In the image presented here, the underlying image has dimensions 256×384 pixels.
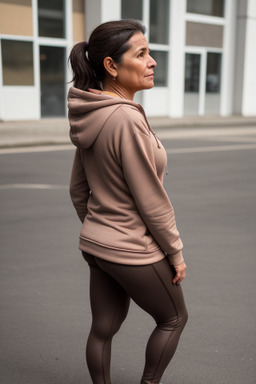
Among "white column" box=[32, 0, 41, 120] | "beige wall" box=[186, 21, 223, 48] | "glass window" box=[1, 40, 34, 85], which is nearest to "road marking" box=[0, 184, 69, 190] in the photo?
"glass window" box=[1, 40, 34, 85]

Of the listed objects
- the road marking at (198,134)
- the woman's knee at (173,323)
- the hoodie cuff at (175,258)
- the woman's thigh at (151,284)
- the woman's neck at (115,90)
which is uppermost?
the woman's neck at (115,90)

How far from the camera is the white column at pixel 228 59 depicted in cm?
2611

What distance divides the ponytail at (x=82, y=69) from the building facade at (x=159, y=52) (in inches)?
688

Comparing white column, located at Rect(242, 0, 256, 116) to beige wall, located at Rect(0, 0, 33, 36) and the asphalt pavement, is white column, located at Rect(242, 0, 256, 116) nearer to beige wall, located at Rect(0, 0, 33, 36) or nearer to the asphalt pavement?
beige wall, located at Rect(0, 0, 33, 36)

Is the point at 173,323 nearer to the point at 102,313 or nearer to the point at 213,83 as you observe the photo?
the point at 102,313

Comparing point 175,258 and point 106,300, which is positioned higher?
point 175,258

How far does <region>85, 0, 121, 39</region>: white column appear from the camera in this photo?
2080 centimetres

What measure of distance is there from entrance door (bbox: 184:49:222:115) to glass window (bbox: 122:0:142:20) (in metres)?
3.25

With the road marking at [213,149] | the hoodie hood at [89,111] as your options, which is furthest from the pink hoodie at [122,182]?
the road marking at [213,149]

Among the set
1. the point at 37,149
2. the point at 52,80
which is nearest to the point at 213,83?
the point at 52,80

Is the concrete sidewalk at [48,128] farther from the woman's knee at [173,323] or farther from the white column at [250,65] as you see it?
the woman's knee at [173,323]

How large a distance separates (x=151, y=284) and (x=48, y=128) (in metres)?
15.7

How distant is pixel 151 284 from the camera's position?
204cm

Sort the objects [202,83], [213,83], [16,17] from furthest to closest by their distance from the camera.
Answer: [213,83], [202,83], [16,17]
